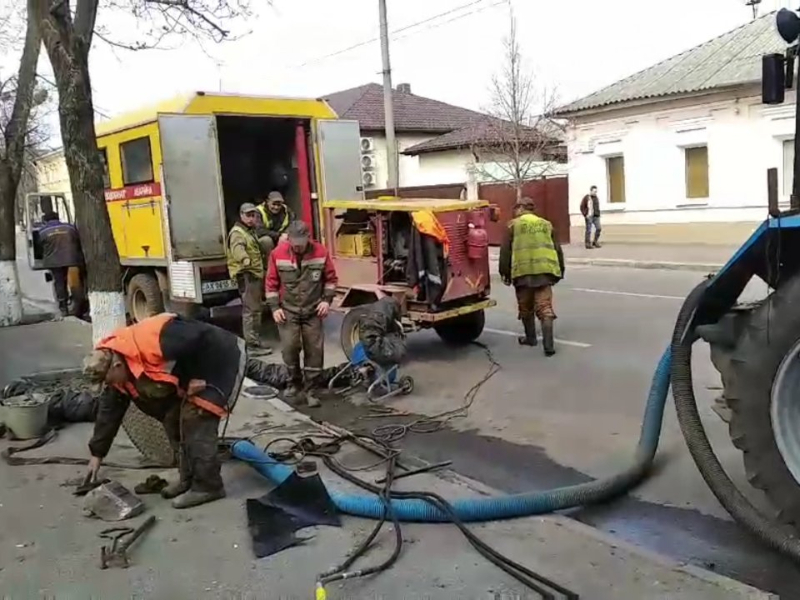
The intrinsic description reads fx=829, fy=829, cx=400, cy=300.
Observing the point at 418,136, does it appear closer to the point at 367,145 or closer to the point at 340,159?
the point at 367,145

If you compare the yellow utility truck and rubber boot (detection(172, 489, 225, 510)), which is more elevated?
the yellow utility truck

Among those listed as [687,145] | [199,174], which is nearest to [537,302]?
[199,174]

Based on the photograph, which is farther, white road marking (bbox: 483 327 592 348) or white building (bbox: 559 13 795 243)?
white building (bbox: 559 13 795 243)

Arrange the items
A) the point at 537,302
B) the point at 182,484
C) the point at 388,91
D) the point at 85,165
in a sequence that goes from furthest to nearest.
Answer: the point at 388,91 < the point at 537,302 < the point at 85,165 < the point at 182,484

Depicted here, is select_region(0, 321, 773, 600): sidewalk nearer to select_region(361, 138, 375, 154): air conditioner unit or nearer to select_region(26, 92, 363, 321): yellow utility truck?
select_region(26, 92, 363, 321): yellow utility truck

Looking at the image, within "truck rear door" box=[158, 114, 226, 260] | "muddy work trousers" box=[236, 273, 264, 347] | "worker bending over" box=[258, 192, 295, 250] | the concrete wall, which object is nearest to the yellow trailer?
"truck rear door" box=[158, 114, 226, 260]

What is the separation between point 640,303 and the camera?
1248cm

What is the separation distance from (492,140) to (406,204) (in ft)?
64.9

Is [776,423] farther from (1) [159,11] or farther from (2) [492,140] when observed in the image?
(2) [492,140]

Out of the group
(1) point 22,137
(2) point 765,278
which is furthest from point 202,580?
(1) point 22,137

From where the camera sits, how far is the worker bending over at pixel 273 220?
1046 cm

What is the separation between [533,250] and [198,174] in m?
4.39

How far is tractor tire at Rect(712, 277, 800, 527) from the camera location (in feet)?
12.8

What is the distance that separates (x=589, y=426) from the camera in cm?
645
